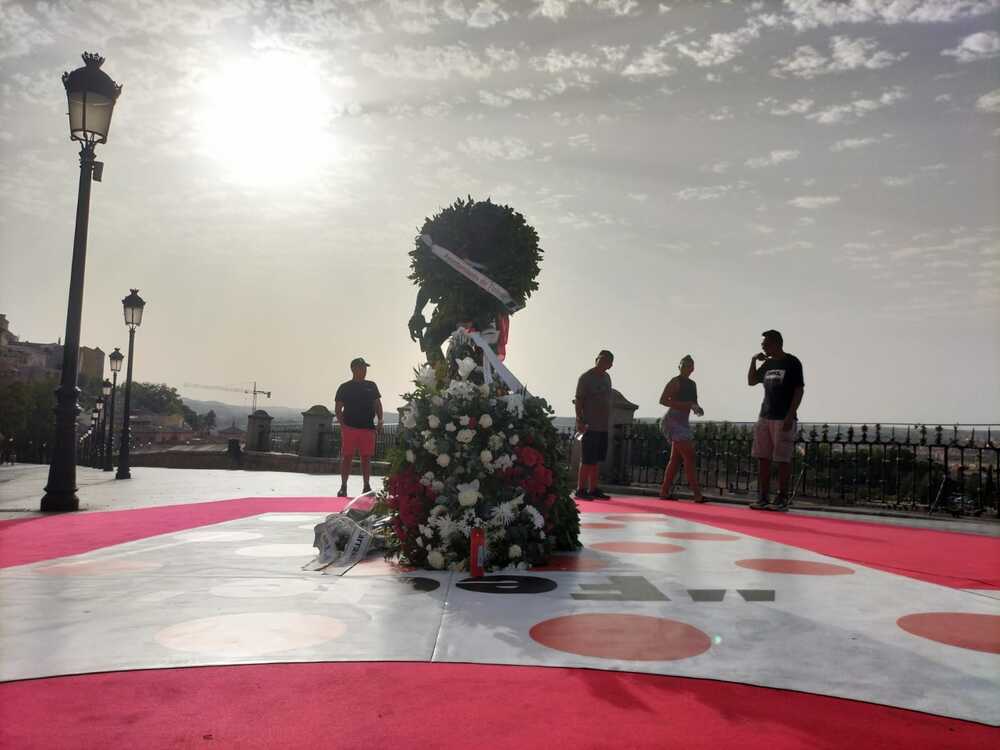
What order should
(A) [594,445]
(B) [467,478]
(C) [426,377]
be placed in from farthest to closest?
(A) [594,445], (C) [426,377], (B) [467,478]

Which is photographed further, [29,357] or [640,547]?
[29,357]

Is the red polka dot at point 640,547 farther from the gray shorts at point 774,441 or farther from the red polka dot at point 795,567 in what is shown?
the gray shorts at point 774,441

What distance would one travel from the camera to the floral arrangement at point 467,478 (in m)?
4.59

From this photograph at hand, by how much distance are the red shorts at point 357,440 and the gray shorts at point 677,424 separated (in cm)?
398

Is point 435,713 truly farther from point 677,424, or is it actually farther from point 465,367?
point 677,424

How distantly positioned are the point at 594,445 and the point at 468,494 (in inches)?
215

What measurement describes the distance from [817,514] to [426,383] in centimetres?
634

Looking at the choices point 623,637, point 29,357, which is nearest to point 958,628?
point 623,637

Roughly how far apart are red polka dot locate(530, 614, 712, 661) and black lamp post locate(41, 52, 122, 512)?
23.6 feet

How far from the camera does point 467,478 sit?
4645 millimetres

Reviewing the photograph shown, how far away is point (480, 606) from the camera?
3645 millimetres

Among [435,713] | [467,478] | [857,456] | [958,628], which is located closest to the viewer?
[435,713]

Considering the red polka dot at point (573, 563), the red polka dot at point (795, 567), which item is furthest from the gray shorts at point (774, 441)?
the red polka dot at point (573, 563)

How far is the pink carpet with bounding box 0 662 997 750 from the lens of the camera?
201 cm
